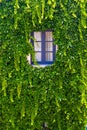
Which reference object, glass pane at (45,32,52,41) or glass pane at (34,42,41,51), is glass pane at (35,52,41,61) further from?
glass pane at (45,32,52,41)

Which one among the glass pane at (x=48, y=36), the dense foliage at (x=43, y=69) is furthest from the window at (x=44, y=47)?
the dense foliage at (x=43, y=69)

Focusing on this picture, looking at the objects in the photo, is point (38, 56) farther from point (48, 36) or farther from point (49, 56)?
point (48, 36)

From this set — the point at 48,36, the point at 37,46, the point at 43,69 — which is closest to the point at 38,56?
the point at 37,46

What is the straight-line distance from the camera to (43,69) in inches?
324

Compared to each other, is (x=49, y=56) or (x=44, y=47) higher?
(x=44, y=47)

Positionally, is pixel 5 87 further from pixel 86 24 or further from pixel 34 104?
pixel 86 24

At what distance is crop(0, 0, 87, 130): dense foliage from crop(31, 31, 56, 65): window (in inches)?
11.3

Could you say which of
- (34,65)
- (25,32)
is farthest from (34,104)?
(25,32)

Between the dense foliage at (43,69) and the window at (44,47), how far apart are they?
0.29 metres

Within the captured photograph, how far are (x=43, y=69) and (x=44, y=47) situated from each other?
607 millimetres

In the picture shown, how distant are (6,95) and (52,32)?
2024 mm

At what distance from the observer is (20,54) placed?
795 cm

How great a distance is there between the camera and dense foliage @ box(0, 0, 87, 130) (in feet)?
25.9

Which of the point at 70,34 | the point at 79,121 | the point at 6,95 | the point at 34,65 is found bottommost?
the point at 79,121
